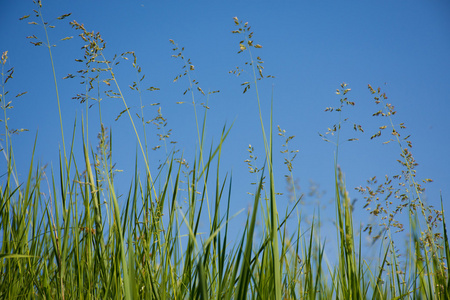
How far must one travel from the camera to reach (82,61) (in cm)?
255

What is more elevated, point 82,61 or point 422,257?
point 82,61

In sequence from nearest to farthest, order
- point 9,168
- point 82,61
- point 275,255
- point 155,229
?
point 275,255 < point 155,229 < point 82,61 < point 9,168

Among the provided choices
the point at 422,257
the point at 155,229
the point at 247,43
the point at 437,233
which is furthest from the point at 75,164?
the point at 437,233

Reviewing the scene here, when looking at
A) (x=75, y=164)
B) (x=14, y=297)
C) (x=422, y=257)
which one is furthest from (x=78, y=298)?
(x=422, y=257)

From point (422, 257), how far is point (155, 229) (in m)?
1.54

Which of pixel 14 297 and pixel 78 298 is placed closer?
pixel 78 298

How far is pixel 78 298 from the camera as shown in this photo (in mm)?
2080

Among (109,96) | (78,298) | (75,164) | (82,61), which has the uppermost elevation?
(82,61)

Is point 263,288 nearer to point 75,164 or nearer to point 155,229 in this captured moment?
point 155,229

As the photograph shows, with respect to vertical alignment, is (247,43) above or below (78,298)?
above

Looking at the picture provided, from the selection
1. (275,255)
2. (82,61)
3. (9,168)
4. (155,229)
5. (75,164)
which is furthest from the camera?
(9,168)

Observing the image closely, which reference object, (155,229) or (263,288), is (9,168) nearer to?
(155,229)

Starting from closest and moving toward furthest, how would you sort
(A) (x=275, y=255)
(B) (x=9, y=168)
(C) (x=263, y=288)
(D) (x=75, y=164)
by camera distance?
(A) (x=275, y=255), (C) (x=263, y=288), (D) (x=75, y=164), (B) (x=9, y=168)

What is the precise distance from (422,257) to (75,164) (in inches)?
83.0
